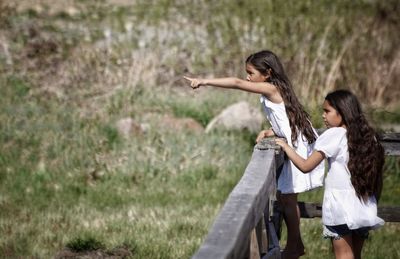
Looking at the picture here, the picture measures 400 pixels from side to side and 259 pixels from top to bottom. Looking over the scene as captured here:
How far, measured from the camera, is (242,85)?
538cm

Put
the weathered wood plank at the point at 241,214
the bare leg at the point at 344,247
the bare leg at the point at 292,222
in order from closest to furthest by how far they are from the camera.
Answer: the weathered wood plank at the point at 241,214
the bare leg at the point at 344,247
the bare leg at the point at 292,222

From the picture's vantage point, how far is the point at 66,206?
8789 mm

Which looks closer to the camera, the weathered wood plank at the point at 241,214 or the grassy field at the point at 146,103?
the weathered wood plank at the point at 241,214

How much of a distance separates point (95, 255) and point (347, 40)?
21.2 feet

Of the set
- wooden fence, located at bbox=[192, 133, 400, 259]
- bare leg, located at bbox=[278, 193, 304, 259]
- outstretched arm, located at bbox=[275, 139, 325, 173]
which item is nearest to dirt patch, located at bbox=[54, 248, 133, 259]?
wooden fence, located at bbox=[192, 133, 400, 259]

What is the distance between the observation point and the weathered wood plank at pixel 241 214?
312 centimetres

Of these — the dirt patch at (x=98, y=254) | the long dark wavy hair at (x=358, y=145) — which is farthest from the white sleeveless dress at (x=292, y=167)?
the dirt patch at (x=98, y=254)

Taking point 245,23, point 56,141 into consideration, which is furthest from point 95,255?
point 245,23

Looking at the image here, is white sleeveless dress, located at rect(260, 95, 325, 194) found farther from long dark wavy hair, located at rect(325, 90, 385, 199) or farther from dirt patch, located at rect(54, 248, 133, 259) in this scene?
dirt patch, located at rect(54, 248, 133, 259)

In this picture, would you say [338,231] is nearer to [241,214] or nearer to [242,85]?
[242,85]

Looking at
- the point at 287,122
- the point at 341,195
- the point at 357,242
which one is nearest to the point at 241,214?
the point at 341,195

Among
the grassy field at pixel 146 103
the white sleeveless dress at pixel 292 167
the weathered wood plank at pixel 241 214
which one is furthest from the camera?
the grassy field at pixel 146 103

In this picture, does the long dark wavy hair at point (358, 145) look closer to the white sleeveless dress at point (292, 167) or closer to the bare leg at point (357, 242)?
the bare leg at point (357, 242)

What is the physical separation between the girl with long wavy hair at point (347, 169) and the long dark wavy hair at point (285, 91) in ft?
1.40
